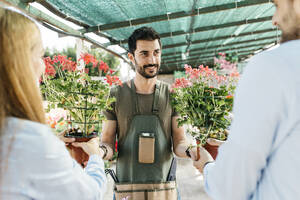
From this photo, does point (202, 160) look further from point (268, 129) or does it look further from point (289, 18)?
point (289, 18)

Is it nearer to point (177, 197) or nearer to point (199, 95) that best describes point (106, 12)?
point (199, 95)

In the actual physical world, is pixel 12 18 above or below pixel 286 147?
above

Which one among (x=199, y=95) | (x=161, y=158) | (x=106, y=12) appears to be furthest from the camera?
(x=106, y=12)

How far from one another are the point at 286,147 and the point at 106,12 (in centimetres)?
249

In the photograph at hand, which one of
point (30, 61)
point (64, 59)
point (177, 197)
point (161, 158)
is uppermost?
point (64, 59)

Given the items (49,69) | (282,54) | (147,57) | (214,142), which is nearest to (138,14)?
(147,57)

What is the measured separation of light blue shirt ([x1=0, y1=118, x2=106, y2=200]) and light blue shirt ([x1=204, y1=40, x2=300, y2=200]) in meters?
0.54

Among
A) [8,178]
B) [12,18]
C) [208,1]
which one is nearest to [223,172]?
[8,178]

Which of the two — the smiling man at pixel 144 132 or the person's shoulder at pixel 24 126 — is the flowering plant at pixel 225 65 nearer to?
the smiling man at pixel 144 132

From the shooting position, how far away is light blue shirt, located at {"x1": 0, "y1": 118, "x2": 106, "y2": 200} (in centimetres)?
59

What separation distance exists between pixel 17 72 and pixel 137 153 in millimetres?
1232

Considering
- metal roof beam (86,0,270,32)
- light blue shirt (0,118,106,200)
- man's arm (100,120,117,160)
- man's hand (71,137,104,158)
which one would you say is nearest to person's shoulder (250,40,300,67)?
light blue shirt (0,118,106,200)

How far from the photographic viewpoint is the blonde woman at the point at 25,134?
590 mm

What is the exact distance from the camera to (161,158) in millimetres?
1710
